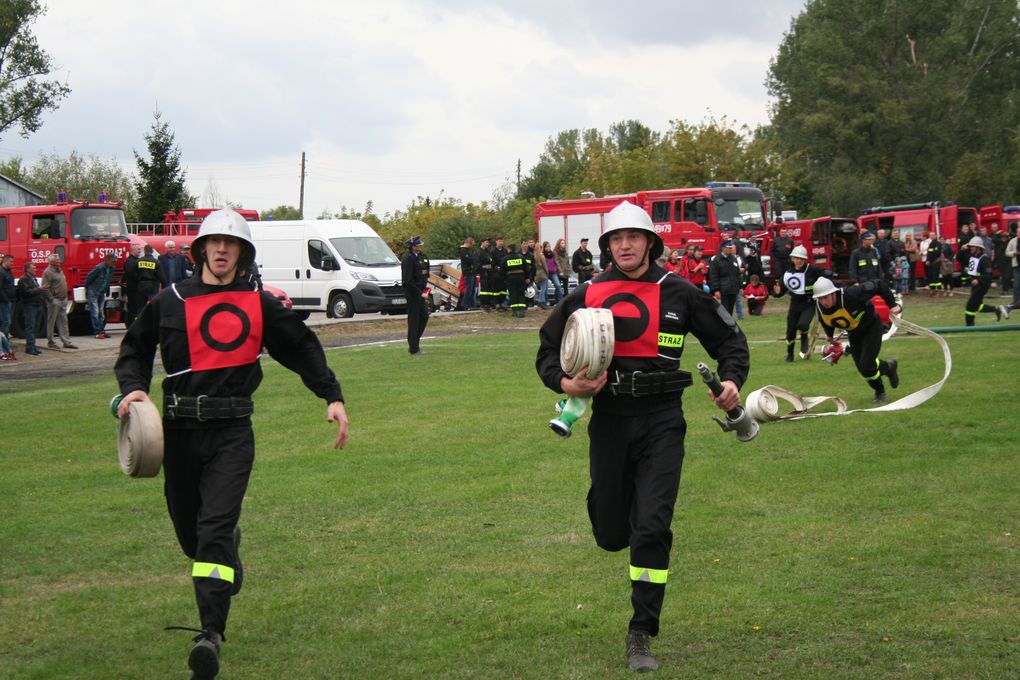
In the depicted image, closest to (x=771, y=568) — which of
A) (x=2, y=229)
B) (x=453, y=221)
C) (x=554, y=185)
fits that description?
(x=2, y=229)

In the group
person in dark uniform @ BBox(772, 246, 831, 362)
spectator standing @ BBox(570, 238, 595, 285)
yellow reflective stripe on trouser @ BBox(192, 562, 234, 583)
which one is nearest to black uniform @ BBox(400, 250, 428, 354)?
person in dark uniform @ BBox(772, 246, 831, 362)

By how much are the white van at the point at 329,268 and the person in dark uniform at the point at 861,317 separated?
1865 cm

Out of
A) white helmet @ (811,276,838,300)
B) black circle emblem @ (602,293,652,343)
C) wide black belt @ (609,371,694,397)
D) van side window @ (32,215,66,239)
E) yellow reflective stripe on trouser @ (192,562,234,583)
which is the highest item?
van side window @ (32,215,66,239)

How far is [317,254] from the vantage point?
32.5 metres

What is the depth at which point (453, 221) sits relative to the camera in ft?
196

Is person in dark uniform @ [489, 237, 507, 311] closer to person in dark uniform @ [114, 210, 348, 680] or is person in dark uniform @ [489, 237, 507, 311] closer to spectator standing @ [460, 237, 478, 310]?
spectator standing @ [460, 237, 478, 310]

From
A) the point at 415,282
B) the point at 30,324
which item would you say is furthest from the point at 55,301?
the point at 415,282

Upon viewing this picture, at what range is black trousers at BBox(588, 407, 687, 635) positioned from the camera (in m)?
5.86

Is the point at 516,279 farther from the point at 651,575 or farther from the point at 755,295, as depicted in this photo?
the point at 651,575

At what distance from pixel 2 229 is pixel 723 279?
17.8 metres

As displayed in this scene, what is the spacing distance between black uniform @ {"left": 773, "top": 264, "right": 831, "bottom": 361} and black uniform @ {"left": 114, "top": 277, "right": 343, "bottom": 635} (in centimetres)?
1383

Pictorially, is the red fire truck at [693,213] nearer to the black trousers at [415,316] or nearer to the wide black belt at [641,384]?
the black trousers at [415,316]

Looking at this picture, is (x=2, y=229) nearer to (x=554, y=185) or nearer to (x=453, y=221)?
(x=453, y=221)

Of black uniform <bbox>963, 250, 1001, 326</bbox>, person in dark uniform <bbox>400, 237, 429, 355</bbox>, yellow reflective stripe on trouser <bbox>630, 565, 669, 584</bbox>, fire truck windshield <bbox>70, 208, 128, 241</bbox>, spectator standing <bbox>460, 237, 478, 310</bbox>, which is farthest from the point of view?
spectator standing <bbox>460, 237, 478, 310</bbox>
